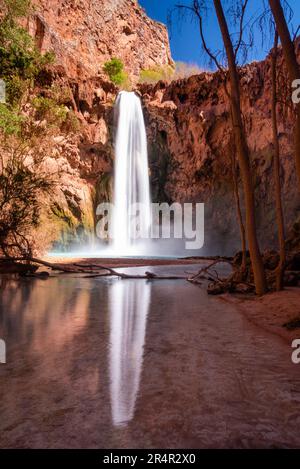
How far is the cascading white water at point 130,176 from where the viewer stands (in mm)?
29078

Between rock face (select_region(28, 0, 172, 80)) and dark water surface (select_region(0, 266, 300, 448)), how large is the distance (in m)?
27.2

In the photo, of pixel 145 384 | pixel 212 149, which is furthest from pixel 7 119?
pixel 212 149

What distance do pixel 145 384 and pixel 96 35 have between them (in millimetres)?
42474

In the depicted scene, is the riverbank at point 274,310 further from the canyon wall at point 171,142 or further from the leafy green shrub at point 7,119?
the canyon wall at point 171,142

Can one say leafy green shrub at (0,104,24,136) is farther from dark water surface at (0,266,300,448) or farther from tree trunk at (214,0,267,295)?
dark water surface at (0,266,300,448)

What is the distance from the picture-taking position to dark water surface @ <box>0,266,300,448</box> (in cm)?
163

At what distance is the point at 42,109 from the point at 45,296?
13.9m

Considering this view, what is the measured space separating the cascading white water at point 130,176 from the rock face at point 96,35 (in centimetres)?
485

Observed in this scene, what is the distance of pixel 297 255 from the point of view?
29.7ft

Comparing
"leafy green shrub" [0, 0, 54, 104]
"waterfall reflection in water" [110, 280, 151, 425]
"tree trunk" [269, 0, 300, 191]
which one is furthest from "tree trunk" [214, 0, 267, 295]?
"leafy green shrub" [0, 0, 54, 104]

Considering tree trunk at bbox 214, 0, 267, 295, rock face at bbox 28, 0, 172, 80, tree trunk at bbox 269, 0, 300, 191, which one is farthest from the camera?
rock face at bbox 28, 0, 172, 80

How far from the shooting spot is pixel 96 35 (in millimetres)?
36938

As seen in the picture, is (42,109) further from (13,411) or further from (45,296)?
(13,411)

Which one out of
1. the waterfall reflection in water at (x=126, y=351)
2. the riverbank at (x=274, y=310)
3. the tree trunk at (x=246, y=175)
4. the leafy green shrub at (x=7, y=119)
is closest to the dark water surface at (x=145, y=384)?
the waterfall reflection in water at (x=126, y=351)
